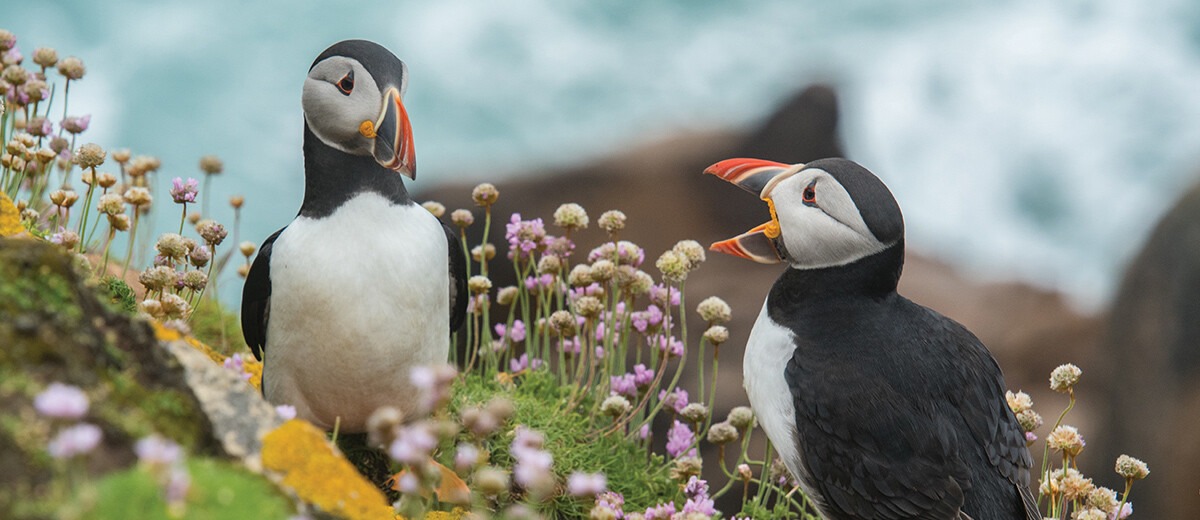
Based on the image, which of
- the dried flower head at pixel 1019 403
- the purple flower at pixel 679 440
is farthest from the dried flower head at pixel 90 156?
the dried flower head at pixel 1019 403

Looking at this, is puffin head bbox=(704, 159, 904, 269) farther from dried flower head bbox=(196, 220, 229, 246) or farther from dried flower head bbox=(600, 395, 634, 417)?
dried flower head bbox=(196, 220, 229, 246)

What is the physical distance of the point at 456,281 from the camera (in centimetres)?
372

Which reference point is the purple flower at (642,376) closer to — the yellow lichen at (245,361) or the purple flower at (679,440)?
the purple flower at (679,440)

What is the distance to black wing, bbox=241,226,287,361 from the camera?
11.3ft

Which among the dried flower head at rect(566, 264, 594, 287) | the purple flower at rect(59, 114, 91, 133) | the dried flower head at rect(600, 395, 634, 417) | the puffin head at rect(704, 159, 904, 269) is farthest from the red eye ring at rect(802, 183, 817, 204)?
the purple flower at rect(59, 114, 91, 133)

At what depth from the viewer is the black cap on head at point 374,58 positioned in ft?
10.8

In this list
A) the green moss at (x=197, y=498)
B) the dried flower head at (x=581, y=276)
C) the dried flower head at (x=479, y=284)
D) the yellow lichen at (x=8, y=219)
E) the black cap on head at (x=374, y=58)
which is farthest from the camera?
the dried flower head at (x=479, y=284)

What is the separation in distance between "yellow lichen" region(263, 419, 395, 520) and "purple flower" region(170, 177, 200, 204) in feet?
6.14

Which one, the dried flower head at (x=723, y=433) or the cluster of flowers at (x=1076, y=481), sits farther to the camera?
the dried flower head at (x=723, y=433)

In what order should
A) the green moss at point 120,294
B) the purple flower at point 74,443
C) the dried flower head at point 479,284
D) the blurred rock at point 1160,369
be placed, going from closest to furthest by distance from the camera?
1. the purple flower at point 74,443
2. the green moss at point 120,294
3. the dried flower head at point 479,284
4. the blurred rock at point 1160,369

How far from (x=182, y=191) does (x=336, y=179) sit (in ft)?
2.43

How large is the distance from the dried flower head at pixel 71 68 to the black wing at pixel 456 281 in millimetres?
1812

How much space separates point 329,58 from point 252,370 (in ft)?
4.88

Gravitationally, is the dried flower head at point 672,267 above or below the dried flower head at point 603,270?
above
